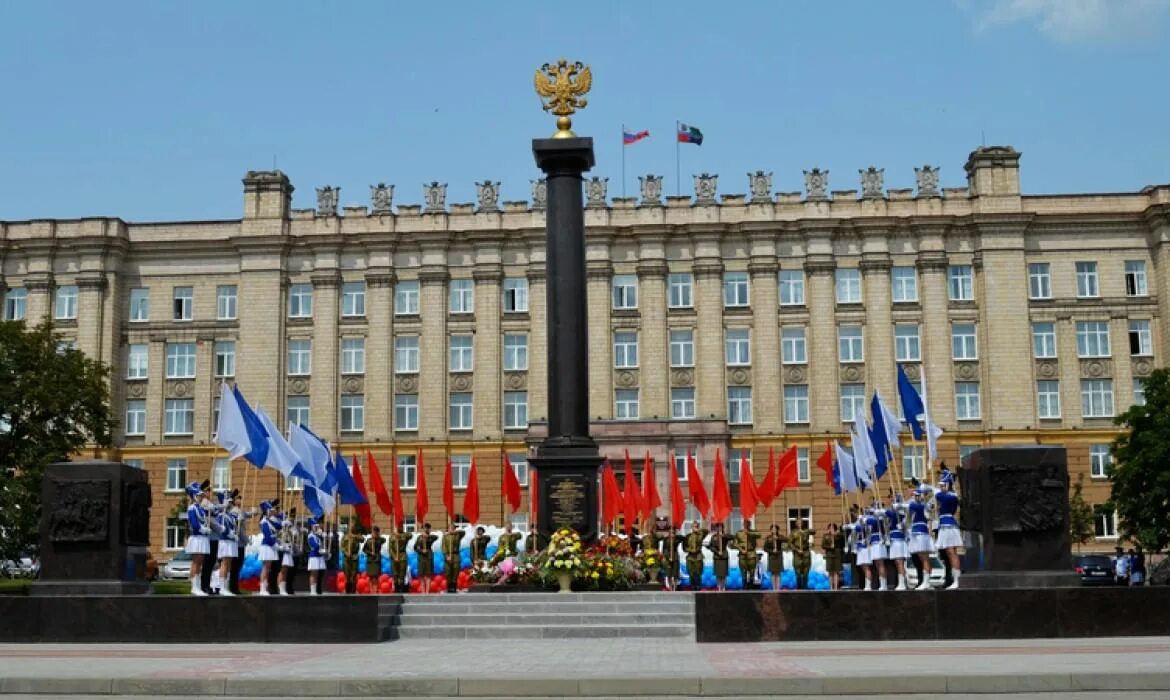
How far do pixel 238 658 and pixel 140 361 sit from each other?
48082 mm

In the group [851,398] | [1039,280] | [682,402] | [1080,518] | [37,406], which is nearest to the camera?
[37,406]

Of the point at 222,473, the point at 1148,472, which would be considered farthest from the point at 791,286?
the point at 222,473

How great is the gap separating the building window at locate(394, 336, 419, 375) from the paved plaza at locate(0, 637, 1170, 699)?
4206 cm

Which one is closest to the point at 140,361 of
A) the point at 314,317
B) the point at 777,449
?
the point at 314,317

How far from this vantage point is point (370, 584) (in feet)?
105

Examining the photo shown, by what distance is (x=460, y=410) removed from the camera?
60031 mm

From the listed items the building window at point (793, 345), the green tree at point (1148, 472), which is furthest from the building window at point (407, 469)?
the green tree at point (1148, 472)

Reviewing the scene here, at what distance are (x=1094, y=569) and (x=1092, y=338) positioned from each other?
14458 millimetres

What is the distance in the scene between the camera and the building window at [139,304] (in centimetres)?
6212

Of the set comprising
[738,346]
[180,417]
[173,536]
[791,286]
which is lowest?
[173,536]

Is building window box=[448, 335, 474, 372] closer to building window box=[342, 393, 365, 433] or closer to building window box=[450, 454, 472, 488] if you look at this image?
building window box=[450, 454, 472, 488]

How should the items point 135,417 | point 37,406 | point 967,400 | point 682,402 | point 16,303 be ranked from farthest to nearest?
point 16,303, point 135,417, point 682,402, point 967,400, point 37,406

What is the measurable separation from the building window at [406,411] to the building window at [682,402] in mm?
11678

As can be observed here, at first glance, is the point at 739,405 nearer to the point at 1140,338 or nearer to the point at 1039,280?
the point at 1039,280
